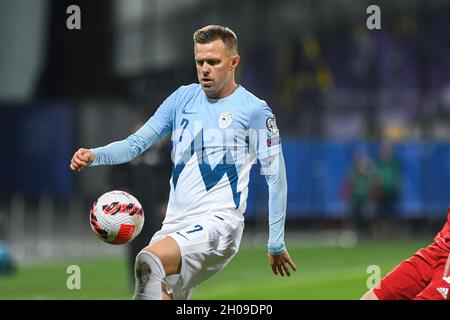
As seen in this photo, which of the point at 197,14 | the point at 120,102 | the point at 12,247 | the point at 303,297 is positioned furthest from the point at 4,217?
the point at 303,297

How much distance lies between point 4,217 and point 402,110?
31.9 ft

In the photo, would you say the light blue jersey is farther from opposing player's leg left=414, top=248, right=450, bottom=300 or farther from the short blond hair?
opposing player's leg left=414, top=248, right=450, bottom=300

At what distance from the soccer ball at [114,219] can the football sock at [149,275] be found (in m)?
0.45

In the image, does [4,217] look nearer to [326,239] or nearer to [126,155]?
[326,239]

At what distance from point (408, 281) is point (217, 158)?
1536 mm

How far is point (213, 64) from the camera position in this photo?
7262 mm

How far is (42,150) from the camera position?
78.7 ft

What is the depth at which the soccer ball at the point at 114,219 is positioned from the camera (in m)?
7.10

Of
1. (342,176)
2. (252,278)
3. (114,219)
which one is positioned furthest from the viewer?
(342,176)

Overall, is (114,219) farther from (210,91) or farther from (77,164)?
(210,91)

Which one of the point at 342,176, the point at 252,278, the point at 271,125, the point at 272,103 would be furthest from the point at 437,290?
the point at 272,103

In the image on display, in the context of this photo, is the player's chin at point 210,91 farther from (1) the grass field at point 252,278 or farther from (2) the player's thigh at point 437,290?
(1) the grass field at point 252,278

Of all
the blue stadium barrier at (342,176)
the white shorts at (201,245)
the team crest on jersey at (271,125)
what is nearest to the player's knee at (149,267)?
the white shorts at (201,245)

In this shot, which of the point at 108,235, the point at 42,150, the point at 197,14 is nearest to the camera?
the point at 108,235
